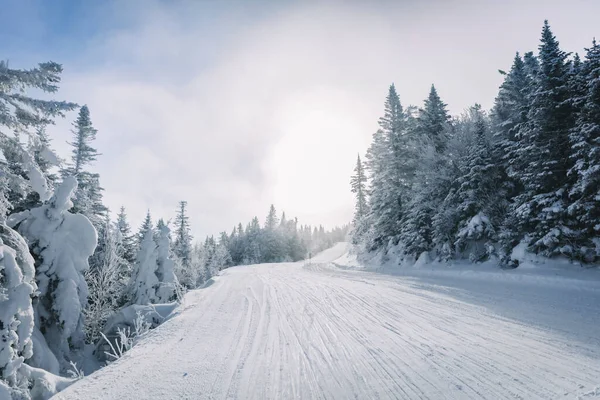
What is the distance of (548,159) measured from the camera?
13.9 metres

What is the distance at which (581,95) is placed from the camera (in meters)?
13.5

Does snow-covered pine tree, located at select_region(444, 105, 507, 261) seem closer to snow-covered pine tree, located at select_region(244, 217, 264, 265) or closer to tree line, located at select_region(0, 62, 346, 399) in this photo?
tree line, located at select_region(0, 62, 346, 399)

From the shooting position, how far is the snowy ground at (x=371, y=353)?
3.49 m

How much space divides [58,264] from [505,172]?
23.8 meters

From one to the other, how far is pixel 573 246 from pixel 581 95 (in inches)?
286

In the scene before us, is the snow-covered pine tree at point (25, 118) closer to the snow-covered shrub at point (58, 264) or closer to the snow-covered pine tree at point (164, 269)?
the snow-covered shrub at point (58, 264)

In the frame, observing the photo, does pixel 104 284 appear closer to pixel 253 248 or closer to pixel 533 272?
pixel 533 272


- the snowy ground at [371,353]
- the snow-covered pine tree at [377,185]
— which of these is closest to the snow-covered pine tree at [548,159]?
the snowy ground at [371,353]

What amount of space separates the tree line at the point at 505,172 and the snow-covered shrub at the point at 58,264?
64.4 feet

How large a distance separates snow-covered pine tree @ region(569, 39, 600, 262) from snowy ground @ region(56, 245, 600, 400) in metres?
4.90

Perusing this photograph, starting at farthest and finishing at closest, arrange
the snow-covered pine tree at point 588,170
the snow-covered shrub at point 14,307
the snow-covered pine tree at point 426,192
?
the snow-covered pine tree at point 426,192 → the snow-covered pine tree at point 588,170 → the snow-covered shrub at point 14,307

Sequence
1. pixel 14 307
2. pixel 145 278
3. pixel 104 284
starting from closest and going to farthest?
pixel 14 307 < pixel 104 284 < pixel 145 278

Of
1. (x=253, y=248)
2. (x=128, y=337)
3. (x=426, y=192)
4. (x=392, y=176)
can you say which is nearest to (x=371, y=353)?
(x=128, y=337)

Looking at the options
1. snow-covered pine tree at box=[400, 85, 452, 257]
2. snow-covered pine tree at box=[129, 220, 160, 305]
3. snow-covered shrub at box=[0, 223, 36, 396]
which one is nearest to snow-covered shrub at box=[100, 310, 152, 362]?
snow-covered shrub at box=[0, 223, 36, 396]
